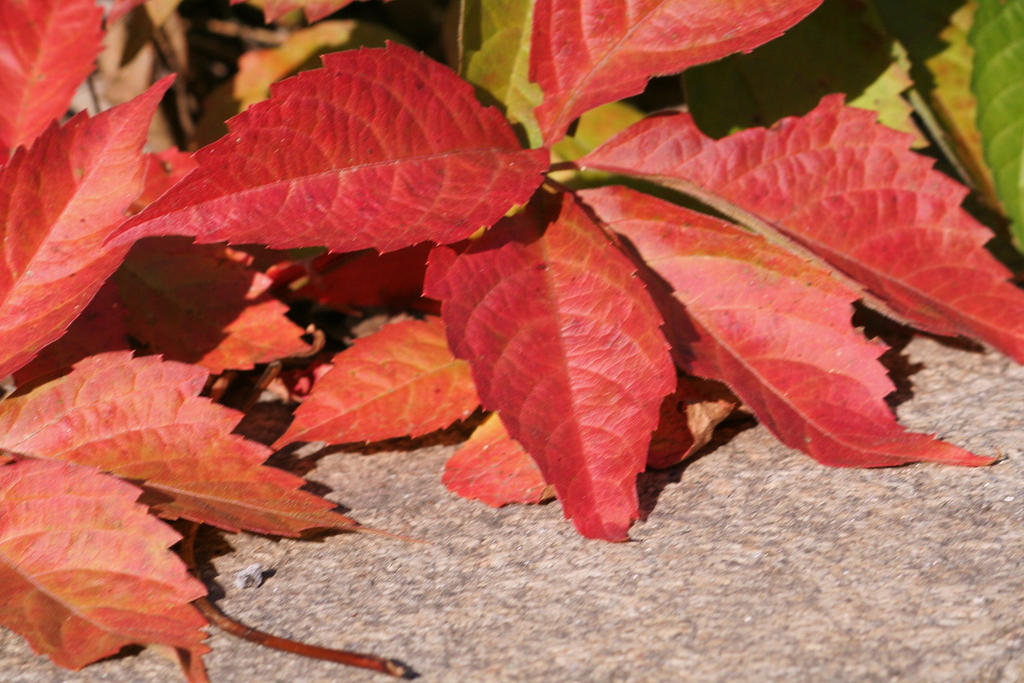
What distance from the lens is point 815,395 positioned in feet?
3.28

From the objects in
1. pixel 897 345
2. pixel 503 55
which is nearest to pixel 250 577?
pixel 503 55

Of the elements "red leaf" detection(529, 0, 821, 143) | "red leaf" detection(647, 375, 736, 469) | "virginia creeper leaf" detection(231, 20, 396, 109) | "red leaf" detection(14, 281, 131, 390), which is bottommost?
"red leaf" detection(647, 375, 736, 469)

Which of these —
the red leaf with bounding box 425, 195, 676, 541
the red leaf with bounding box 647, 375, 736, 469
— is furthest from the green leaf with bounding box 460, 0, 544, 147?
the red leaf with bounding box 647, 375, 736, 469

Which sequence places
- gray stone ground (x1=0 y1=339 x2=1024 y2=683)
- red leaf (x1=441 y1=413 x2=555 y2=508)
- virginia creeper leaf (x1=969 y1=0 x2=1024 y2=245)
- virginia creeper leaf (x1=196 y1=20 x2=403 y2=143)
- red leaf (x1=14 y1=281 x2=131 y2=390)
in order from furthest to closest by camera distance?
1. virginia creeper leaf (x1=196 y1=20 x2=403 y2=143)
2. virginia creeper leaf (x1=969 y1=0 x2=1024 y2=245)
3. red leaf (x1=14 y1=281 x2=131 y2=390)
4. red leaf (x1=441 y1=413 x2=555 y2=508)
5. gray stone ground (x1=0 y1=339 x2=1024 y2=683)

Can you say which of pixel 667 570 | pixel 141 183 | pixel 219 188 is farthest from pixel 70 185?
pixel 667 570

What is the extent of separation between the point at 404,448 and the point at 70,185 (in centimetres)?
43

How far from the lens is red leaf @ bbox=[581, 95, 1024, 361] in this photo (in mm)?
1098

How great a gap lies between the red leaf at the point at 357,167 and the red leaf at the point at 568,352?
57 mm

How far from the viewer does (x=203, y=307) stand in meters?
1.22

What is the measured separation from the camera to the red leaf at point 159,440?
93 centimetres

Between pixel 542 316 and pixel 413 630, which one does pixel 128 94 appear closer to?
pixel 542 316

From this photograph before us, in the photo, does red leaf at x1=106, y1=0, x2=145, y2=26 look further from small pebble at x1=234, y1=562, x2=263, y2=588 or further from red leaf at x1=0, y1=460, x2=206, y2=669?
small pebble at x1=234, y1=562, x2=263, y2=588

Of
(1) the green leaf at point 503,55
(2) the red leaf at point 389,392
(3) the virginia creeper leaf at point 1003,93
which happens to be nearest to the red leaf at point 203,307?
(2) the red leaf at point 389,392

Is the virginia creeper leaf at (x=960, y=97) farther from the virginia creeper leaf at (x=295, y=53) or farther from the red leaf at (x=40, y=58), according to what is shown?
the red leaf at (x=40, y=58)
